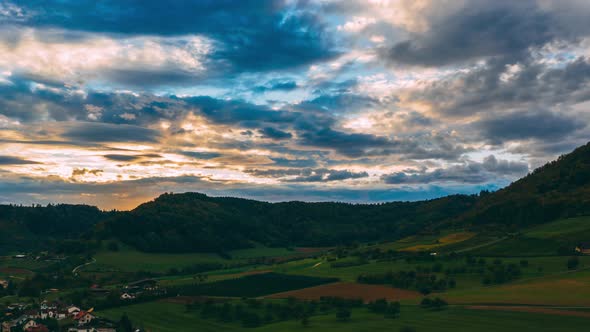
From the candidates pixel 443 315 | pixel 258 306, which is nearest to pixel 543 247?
pixel 443 315

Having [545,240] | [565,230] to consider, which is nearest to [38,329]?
[545,240]

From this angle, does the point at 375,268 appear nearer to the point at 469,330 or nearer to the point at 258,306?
the point at 258,306

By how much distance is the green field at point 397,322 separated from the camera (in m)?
75.2

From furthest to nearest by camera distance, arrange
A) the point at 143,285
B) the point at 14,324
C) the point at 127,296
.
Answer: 1. the point at 143,285
2. the point at 127,296
3. the point at 14,324

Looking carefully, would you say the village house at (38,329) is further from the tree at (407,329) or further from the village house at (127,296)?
the tree at (407,329)

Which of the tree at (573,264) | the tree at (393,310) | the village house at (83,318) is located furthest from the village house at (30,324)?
the tree at (573,264)

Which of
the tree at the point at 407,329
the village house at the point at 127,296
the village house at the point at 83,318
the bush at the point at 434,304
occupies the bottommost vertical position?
the village house at the point at 83,318

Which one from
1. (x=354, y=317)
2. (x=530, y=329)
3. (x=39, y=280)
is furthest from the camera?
(x=39, y=280)

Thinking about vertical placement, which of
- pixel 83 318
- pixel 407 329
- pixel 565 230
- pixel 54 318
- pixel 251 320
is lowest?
pixel 54 318

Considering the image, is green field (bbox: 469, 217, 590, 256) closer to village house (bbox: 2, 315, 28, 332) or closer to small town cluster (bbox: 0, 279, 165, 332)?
small town cluster (bbox: 0, 279, 165, 332)

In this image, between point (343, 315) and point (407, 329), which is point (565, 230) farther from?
point (407, 329)

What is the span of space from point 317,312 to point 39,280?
10721 centimetres

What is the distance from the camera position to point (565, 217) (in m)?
195

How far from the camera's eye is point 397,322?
87.1 metres
